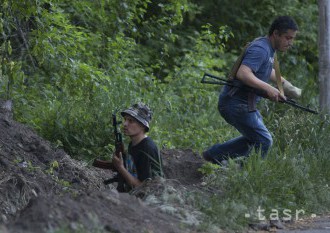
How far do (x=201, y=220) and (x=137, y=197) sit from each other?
586 mm

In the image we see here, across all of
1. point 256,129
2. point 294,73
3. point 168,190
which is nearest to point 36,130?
point 256,129

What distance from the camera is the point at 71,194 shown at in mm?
8547

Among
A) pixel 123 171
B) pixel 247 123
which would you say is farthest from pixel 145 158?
pixel 247 123

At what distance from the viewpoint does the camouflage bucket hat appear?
7891 mm

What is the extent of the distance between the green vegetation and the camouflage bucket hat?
85 centimetres

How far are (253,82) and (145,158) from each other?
168cm

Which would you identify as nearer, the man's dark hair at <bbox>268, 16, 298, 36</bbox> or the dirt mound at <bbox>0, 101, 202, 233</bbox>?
the dirt mound at <bbox>0, 101, 202, 233</bbox>

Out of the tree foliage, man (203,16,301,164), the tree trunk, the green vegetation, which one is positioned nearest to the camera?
the green vegetation

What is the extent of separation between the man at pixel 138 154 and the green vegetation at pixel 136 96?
1.78 ft

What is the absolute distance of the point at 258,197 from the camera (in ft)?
26.9

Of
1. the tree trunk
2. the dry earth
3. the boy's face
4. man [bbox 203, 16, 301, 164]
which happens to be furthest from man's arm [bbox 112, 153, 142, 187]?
the tree trunk

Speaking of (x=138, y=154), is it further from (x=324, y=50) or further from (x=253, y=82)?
(x=324, y=50)

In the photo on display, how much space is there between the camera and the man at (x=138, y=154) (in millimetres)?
7820

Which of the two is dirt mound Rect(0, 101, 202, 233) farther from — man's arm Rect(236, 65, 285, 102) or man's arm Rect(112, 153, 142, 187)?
man's arm Rect(236, 65, 285, 102)
